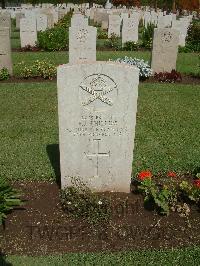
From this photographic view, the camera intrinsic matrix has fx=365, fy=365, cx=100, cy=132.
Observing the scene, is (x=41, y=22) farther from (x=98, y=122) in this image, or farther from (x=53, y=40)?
(x=98, y=122)

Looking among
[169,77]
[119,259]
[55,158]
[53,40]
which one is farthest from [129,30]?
[119,259]

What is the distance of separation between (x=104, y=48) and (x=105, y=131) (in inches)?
581

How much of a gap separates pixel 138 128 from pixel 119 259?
4211 mm

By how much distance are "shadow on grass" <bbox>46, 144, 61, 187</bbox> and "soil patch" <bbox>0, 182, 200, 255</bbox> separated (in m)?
0.73

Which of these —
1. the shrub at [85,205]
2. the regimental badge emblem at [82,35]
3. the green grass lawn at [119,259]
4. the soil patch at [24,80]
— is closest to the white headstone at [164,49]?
the regimental badge emblem at [82,35]

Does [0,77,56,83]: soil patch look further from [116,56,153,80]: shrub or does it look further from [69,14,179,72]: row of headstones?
[116,56,153,80]: shrub

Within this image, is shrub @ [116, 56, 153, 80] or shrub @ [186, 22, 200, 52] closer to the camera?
shrub @ [116, 56, 153, 80]

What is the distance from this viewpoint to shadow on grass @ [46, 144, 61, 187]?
580cm

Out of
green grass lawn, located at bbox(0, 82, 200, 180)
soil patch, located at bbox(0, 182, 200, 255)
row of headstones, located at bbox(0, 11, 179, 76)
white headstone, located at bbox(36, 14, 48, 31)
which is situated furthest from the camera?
Answer: white headstone, located at bbox(36, 14, 48, 31)

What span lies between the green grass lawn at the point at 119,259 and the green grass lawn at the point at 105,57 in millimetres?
11036

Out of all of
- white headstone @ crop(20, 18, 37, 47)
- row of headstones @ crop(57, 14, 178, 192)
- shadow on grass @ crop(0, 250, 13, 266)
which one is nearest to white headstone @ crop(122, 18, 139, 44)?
white headstone @ crop(20, 18, 37, 47)

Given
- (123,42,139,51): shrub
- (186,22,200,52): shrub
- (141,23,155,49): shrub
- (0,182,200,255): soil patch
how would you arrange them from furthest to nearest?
1. (186,22,200,52): shrub
2. (141,23,155,49): shrub
3. (123,42,139,51): shrub
4. (0,182,200,255): soil patch

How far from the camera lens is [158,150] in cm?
684

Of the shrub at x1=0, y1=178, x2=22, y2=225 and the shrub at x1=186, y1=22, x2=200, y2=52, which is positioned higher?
the shrub at x1=186, y1=22, x2=200, y2=52
